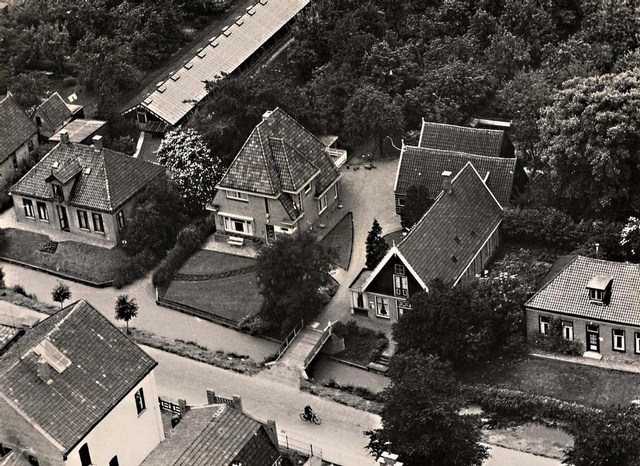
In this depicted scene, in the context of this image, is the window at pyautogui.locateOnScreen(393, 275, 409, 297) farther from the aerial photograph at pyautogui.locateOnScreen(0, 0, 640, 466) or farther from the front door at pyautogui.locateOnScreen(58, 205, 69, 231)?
the front door at pyautogui.locateOnScreen(58, 205, 69, 231)

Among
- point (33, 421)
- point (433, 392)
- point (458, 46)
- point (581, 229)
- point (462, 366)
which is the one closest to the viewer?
point (33, 421)

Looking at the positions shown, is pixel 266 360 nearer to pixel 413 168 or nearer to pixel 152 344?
pixel 152 344

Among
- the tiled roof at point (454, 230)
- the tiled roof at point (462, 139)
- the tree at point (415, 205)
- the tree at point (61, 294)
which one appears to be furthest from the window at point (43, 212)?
the tiled roof at point (454, 230)

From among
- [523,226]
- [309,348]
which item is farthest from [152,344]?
[523,226]

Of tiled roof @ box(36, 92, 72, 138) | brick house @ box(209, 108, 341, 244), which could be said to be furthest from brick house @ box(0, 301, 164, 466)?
tiled roof @ box(36, 92, 72, 138)

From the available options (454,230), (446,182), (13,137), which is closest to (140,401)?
(454,230)

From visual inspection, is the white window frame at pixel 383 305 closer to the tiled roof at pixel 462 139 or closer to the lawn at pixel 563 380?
the lawn at pixel 563 380

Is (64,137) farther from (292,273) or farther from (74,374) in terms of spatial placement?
(74,374)
